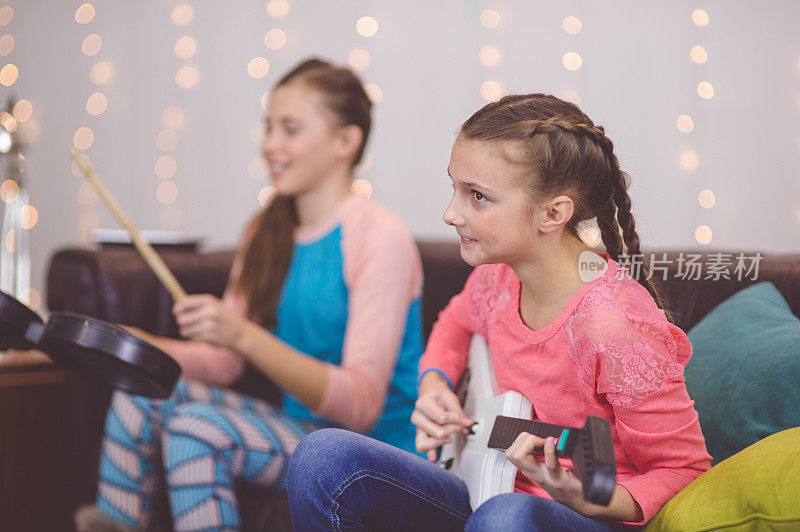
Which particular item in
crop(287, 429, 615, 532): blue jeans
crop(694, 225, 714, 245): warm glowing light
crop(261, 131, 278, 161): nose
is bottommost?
crop(287, 429, 615, 532): blue jeans

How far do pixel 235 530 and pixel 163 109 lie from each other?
1470 mm

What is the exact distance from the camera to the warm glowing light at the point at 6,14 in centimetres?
Result: 236

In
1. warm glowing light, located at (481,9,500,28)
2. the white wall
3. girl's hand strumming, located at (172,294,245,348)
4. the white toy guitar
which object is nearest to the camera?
the white toy guitar

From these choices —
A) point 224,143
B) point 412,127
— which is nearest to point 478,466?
point 412,127

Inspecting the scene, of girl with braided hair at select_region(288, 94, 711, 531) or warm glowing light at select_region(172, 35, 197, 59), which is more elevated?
warm glowing light at select_region(172, 35, 197, 59)

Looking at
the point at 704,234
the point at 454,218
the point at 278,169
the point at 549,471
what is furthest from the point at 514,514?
the point at 704,234

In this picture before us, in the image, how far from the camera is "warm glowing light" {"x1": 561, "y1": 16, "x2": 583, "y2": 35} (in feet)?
5.94

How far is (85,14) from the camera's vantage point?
2295mm

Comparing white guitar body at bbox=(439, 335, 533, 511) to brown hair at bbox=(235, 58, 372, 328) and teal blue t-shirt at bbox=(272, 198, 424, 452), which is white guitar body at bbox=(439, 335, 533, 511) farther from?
brown hair at bbox=(235, 58, 372, 328)

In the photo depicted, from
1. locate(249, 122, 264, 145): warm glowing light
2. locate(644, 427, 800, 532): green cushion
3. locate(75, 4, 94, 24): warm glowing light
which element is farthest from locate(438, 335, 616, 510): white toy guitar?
locate(75, 4, 94, 24): warm glowing light

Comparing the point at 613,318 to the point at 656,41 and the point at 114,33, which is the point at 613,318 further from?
the point at 114,33

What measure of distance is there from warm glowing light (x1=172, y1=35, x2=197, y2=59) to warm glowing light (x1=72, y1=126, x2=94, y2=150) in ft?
1.23

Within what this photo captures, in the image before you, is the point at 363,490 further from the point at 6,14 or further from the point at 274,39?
the point at 6,14

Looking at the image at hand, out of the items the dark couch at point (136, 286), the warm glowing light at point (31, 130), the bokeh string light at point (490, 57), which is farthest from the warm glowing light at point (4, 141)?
the bokeh string light at point (490, 57)
